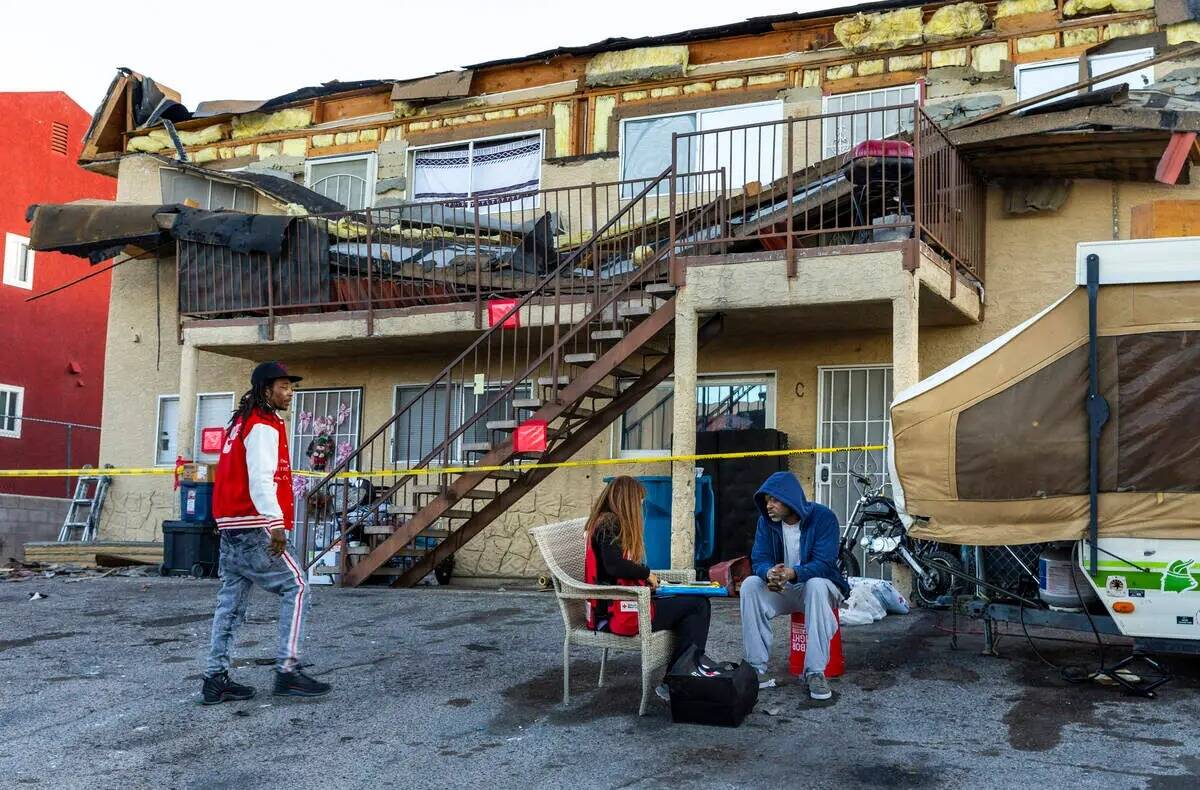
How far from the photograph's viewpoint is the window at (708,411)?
13172 mm

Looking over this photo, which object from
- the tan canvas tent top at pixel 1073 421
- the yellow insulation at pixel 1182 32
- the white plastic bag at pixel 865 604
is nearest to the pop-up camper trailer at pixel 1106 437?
the tan canvas tent top at pixel 1073 421

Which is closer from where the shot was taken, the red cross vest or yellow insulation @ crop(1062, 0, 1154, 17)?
the red cross vest

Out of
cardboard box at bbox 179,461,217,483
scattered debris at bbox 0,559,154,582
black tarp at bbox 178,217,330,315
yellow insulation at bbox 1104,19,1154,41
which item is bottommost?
scattered debris at bbox 0,559,154,582

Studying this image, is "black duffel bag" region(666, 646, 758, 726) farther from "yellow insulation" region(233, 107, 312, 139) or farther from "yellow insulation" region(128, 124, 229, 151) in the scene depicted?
"yellow insulation" region(128, 124, 229, 151)

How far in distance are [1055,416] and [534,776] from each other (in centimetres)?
353

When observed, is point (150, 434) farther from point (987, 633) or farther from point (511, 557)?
point (987, 633)

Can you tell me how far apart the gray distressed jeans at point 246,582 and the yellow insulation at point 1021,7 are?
998 cm

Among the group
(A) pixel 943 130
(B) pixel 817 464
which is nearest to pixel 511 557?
(B) pixel 817 464

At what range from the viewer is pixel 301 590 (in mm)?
6828

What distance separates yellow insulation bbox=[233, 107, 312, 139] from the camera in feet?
56.1

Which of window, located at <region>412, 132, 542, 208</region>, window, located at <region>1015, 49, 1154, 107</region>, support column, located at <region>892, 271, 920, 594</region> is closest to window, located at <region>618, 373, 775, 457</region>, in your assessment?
support column, located at <region>892, 271, 920, 594</region>

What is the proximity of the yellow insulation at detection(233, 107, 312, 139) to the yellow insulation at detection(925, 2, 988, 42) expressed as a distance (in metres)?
8.55

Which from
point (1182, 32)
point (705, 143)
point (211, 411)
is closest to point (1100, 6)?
point (1182, 32)

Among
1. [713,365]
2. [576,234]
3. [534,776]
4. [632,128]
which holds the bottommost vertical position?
[534,776]
